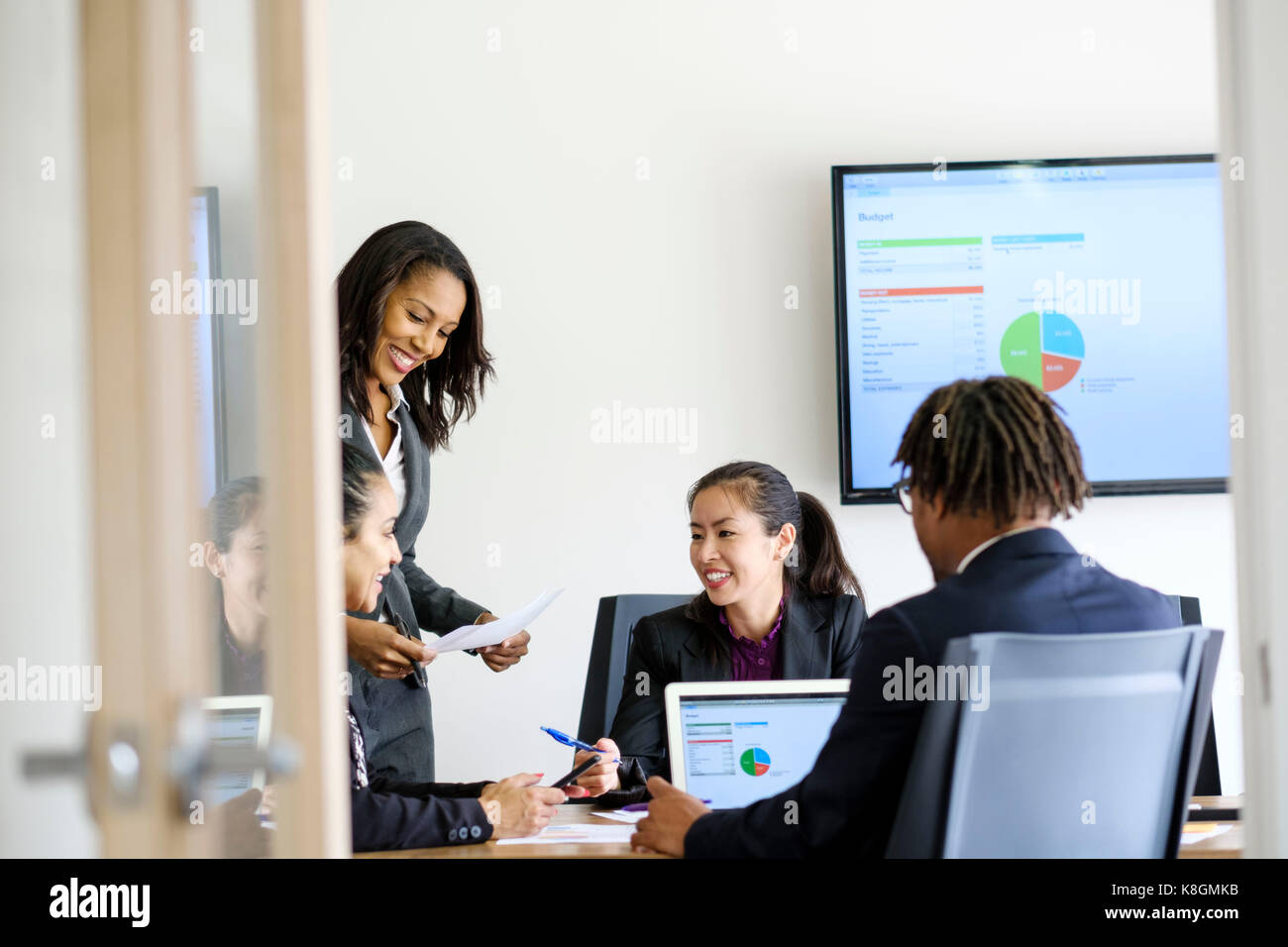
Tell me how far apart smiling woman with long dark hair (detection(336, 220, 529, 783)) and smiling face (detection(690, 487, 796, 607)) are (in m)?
0.45

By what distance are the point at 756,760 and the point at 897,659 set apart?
58cm

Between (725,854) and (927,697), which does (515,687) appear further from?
(927,697)

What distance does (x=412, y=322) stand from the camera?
2.57 m

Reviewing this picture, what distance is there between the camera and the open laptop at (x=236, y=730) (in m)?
0.98

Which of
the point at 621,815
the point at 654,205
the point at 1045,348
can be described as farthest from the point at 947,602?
the point at 654,205

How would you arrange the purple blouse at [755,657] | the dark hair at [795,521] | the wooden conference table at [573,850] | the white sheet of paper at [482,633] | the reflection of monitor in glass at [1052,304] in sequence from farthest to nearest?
the reflection of monitor in glass at [1052,304] < the dark hair at [795,521] < the purple blouse at [755,657] < the white sheet of paper at [482,633] < the wooden conference table at [573,850]

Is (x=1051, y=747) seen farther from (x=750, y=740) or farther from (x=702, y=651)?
(x=702, y=651)

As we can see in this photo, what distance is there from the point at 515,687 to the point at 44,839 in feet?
7.02

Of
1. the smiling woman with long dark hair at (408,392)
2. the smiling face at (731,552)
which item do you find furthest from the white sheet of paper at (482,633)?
the smiling face at (731,552)

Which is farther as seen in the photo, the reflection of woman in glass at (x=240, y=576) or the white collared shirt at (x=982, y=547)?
the white collared shirt at (x=982, y=547)

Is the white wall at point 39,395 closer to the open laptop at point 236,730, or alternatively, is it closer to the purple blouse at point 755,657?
the open laptop at point 236,730

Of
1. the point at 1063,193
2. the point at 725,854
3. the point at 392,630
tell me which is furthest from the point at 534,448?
the point at 725,854

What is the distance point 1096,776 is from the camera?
136cm

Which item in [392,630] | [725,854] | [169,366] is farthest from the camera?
[392,630]
